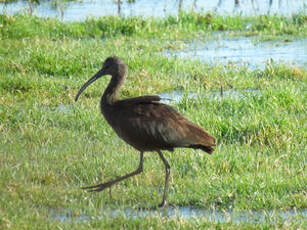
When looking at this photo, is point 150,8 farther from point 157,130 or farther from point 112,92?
point 157,130

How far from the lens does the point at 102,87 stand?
10.0m

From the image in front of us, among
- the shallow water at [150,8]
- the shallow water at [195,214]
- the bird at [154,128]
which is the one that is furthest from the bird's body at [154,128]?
the shallow water at [150,8]

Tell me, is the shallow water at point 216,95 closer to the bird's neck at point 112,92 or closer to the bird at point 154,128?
the bird's neck at point 112,92

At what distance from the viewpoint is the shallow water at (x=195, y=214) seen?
556 centimetres

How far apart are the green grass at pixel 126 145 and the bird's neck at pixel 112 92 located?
0.72m

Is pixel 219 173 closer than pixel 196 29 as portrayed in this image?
Yes

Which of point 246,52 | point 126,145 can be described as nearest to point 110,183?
point 126,145

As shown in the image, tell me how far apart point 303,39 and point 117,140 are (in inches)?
247

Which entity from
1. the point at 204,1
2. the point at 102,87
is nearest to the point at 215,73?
the point at 102,87

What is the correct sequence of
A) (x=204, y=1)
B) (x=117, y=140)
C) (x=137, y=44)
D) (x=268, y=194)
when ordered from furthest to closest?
(x=204, y=1)
(x=137, y=44)
(x=117, y=140)
(x=268, y=194)

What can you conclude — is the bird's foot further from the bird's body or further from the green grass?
the bird's body

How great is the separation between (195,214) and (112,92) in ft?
4.67

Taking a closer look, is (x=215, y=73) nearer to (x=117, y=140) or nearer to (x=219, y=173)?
(x=117, y=140)

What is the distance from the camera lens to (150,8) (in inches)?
652
